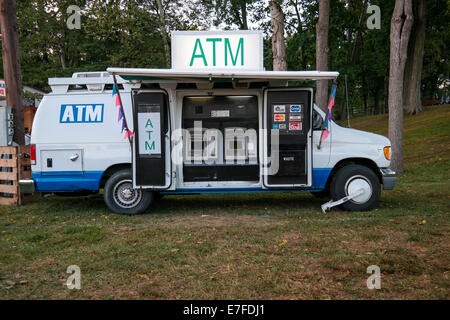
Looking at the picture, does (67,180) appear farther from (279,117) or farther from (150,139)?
(279,117)

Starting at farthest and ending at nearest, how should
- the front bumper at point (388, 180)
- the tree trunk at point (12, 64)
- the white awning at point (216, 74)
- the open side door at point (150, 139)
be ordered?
1. the tree trunk at point (12, 64)
2. the front bumper at point (388, 180)
3. the open side door at point (150, 139)
4. the white awning at point (216, 74)

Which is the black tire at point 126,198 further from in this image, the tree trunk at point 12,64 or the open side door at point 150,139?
the tree trunk at point 12,64

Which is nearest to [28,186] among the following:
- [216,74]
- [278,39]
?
[216,74]

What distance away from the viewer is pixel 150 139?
694 cm

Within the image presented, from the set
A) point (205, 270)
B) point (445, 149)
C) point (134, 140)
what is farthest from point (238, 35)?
point (445, 149)

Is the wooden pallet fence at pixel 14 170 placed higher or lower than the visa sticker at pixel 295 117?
lower

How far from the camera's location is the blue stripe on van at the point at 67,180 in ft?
23.6

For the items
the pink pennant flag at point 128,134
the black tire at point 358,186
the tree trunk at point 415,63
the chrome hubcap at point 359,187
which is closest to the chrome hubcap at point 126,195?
the pink pennant flag at point 128,134

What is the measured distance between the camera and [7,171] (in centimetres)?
889

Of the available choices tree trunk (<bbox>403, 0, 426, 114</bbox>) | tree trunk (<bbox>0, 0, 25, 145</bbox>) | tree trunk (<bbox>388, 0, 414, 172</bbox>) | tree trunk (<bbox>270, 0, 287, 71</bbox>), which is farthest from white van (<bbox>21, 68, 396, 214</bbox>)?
tree trunk (<bbox>403, 0, 426, 114</bbox>)

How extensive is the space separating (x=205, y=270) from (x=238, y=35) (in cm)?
432

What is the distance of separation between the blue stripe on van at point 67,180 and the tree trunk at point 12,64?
3325 millimetres

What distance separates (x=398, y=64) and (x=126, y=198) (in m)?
9.77
